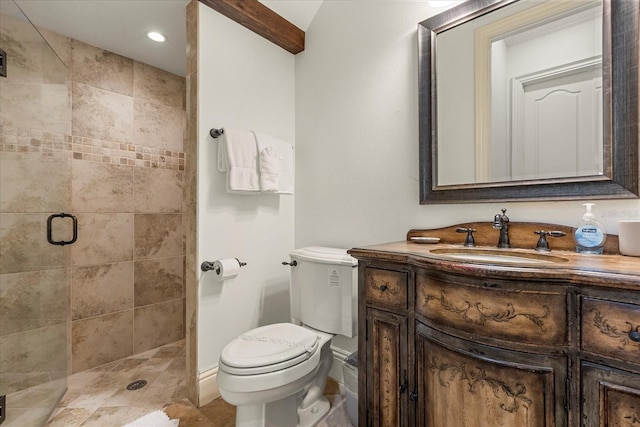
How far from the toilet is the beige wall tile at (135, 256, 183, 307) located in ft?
4.18

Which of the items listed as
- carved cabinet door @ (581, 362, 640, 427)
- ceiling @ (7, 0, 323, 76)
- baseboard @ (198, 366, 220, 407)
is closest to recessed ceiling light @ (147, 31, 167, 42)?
ceiling @ (7, 0, 323, 76)

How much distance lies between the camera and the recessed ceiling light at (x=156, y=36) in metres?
1.99

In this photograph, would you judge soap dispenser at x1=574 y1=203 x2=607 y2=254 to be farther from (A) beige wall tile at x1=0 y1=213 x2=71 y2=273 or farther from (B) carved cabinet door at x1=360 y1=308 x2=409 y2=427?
(A) beige wall tile at x1=0 y1=213 x2=71 y2=273

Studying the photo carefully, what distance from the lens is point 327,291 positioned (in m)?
1.60

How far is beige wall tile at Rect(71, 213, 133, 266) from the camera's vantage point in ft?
6.70

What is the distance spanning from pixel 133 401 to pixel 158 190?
1477 mm

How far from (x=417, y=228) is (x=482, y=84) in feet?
2.43

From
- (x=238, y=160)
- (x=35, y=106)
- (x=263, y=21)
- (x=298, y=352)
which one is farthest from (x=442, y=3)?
(x=35, y=106)

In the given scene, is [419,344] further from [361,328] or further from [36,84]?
[36,84]

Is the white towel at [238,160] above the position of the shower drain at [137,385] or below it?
above

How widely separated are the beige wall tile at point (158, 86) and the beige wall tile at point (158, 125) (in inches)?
1.8

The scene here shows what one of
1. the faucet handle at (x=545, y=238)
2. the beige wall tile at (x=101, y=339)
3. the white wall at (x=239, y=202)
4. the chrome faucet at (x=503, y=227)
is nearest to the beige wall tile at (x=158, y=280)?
the beige wall tile at (x=101, y=339)

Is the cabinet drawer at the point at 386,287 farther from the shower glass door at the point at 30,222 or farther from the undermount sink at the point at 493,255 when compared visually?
the shower glass door at the point at 30,222

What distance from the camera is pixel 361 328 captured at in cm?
117
